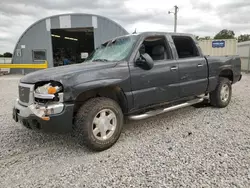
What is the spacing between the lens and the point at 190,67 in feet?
14.3

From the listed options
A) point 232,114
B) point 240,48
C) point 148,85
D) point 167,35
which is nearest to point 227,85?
point 232,114

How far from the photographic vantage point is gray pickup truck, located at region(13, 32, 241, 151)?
288 centimetres

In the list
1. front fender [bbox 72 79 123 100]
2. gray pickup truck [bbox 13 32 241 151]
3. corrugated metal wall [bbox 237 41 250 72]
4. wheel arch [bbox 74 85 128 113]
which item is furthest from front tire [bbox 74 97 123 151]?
corrugated metal wall [bbox 237 41 250 72]

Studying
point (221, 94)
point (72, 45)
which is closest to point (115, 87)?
point (221, 94)

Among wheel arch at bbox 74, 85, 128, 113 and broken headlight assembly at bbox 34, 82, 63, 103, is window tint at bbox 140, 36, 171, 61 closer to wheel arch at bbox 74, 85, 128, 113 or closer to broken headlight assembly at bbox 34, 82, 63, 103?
wheel arch at bbox 74, 85, 128, 113

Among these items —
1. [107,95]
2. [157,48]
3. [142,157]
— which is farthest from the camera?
[157,48]

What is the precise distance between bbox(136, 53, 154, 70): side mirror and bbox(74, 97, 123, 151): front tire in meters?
0.80

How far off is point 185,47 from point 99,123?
→ 115 inches

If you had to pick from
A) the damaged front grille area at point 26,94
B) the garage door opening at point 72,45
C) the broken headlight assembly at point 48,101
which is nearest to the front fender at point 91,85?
the broken headlight assembly at point 48,101

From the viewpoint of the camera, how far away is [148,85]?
3.65 m

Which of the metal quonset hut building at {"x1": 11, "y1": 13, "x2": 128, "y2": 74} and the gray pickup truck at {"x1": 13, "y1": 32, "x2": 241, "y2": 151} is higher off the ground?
the metal quonset hut building at {"x1": 11, "y1": 13, "x2": 128, "y2": 74}

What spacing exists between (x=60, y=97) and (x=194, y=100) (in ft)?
10.4

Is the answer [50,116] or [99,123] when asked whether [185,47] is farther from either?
[50,116]

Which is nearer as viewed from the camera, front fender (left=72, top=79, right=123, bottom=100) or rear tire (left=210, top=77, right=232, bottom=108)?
front fender (left=72, top=79, right=123, bottom=100)
